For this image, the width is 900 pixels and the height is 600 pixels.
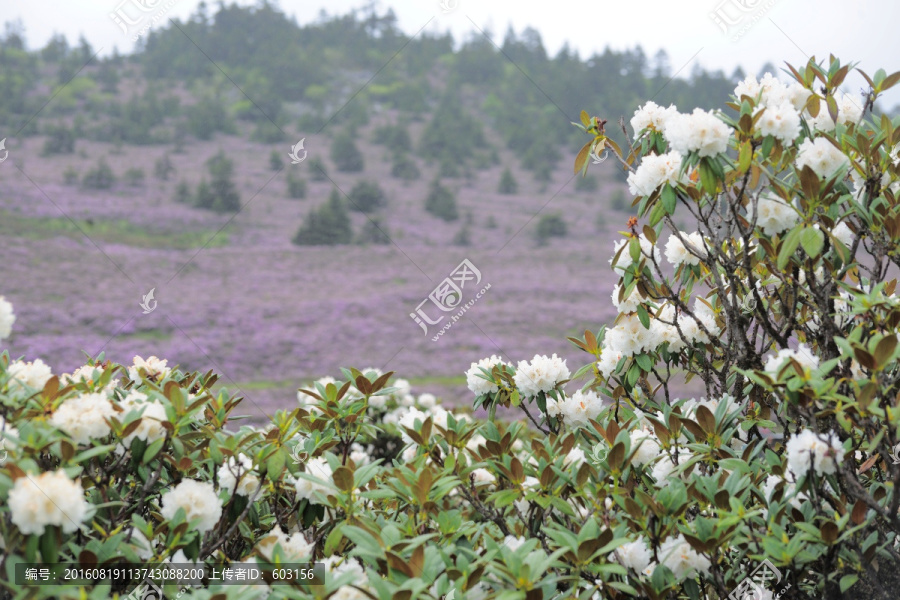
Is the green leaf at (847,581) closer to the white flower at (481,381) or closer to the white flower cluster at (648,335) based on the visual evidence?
the white flower cluster at (648,335)

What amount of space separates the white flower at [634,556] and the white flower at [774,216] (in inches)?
29.2

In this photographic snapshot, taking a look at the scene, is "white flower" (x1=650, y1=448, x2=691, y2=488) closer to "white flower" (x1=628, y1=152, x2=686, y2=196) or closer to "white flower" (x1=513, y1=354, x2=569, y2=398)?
"white flower" (x1=513, y1=354, x2=569, y2=398)

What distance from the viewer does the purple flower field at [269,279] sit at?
28.5 ft

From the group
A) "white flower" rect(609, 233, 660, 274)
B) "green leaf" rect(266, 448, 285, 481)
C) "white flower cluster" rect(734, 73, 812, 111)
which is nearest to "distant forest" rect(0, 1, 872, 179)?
"white flower cluster" rect(734, 73, 812, 111)

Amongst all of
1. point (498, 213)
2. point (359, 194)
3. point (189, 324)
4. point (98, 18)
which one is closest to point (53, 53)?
point (98, 18)

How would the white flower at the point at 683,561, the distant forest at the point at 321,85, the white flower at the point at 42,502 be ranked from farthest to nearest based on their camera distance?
the distant forest at the point at 321,85 → the white flower at the point at 683,561 → the white flower at the point at 42,502

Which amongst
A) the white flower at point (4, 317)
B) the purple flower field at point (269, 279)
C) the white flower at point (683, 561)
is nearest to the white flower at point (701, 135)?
the white flower at point (683, 561)

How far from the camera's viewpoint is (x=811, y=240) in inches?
46.6

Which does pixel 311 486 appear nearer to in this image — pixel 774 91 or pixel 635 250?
pixel 635 250

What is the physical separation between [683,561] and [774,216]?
0.75 meters

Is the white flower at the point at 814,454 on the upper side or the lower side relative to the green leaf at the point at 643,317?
lower

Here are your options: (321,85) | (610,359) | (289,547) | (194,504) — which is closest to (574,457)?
(610,359)

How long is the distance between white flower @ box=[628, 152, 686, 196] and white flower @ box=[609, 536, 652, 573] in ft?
2.41

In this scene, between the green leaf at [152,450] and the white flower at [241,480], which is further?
the white flower at [241,480]
